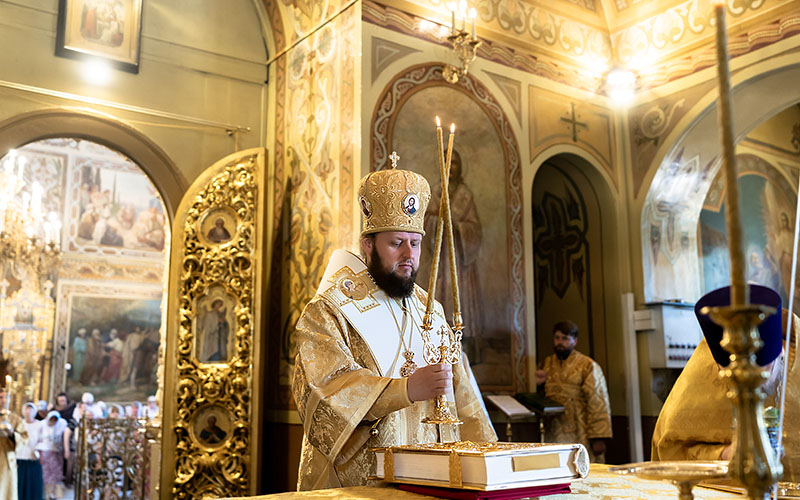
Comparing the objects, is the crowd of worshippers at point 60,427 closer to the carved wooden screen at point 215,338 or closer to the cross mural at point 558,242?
the carved wooden screen at point 215,338

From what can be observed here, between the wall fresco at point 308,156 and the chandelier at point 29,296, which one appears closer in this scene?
the wall fresco at point 308,156

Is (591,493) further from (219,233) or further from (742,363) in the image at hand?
(219,233)

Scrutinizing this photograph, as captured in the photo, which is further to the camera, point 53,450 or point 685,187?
point 53,450

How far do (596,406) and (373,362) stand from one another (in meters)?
4.30

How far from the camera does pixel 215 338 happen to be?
254 inches

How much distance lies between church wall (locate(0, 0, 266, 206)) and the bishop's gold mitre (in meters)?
3.68

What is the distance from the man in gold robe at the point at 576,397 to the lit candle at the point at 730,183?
6.31m

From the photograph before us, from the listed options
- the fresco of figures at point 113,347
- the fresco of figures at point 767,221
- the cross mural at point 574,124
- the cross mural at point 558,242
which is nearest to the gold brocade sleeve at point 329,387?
the cross mural at point 574,124

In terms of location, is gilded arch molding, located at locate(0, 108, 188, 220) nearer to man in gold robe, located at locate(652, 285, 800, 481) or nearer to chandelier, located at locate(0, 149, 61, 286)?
man in gold robe, located at locate(652, 285, 800, 481)

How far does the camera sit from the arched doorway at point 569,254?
8.30m

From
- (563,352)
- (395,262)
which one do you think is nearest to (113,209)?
(563,352)

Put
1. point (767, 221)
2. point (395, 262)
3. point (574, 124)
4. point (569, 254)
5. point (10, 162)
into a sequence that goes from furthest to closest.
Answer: point (10, 162), point (767, 221), point (569, 254), point (574, 124), point (395, 262)

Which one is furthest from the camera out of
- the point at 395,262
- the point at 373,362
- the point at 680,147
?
the point at 680,147

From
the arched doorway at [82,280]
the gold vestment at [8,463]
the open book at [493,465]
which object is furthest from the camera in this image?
the arched doorway at [82,280]
